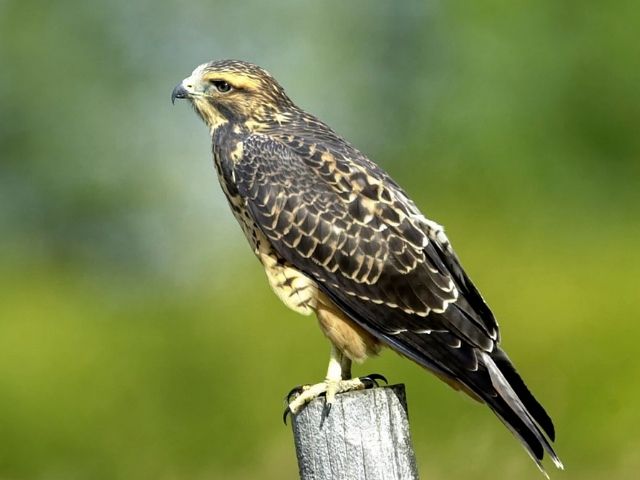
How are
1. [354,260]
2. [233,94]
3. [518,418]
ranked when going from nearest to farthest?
[518,418] < [354,260] < [233,94]

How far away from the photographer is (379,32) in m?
22.0

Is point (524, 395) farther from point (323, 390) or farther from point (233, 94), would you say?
point (233, 94)

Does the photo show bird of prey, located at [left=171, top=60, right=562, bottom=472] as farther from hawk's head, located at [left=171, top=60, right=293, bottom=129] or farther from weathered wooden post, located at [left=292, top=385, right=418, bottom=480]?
weathered wooden post, located at [left=292, top=385, right=418, bottom=480]

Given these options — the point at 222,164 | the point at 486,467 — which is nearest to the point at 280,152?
the point at 222,164

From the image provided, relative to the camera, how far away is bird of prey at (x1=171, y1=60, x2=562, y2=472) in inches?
223

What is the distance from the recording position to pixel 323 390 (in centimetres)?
563

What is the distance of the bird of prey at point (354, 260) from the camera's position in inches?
223

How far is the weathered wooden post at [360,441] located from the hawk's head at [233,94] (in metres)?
1.94

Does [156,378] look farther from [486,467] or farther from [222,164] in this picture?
[222,164]

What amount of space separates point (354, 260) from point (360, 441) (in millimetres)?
1175

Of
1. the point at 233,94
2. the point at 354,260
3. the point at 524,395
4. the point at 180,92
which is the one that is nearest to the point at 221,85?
the point at 233,94

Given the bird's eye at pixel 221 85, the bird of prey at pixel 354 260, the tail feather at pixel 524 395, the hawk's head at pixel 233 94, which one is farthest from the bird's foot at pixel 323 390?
the bird's eye at pixel 221 85

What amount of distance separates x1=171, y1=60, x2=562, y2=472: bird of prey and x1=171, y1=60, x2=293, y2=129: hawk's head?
23cm

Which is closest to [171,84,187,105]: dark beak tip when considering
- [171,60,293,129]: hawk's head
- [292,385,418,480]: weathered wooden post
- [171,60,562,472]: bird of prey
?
[171,60,293,129]: hawk's head
